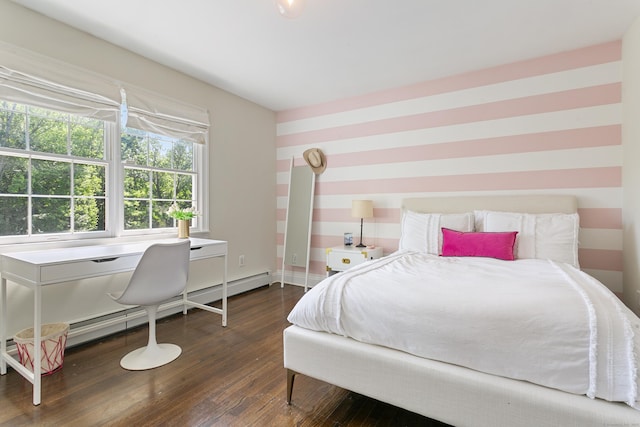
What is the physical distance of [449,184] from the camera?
3248 mm

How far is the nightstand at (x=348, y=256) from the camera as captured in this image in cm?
331

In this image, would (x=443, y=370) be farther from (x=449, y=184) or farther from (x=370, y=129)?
(x=370, y=129)

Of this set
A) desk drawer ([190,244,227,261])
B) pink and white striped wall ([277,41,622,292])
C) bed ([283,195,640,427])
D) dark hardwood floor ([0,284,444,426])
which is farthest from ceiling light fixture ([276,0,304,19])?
dark hardwood floor ([0,284,444,426])

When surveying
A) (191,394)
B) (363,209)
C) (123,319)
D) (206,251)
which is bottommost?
(191,394)

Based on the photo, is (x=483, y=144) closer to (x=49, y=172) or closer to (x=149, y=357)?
(x=149, y=357)

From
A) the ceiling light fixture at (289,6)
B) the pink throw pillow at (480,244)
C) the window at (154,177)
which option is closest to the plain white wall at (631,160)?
the pink throw pillow at (480,244)

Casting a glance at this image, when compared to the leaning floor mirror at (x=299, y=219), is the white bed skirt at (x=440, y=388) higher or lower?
lower

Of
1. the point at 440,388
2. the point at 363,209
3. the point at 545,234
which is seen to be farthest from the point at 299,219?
the point at 440,388

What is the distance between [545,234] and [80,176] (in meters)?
3.85

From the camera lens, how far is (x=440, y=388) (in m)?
1.33

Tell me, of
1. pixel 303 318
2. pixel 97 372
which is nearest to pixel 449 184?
pixel 303 318

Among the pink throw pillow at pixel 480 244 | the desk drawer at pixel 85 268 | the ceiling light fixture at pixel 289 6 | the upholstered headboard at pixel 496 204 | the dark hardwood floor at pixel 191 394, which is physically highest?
the ceiling light fixture at pixel 289 6

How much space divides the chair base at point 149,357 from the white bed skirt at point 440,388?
1037 millimetres

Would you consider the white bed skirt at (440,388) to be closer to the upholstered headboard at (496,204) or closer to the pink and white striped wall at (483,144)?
the upholstered headboard at (496,204)
